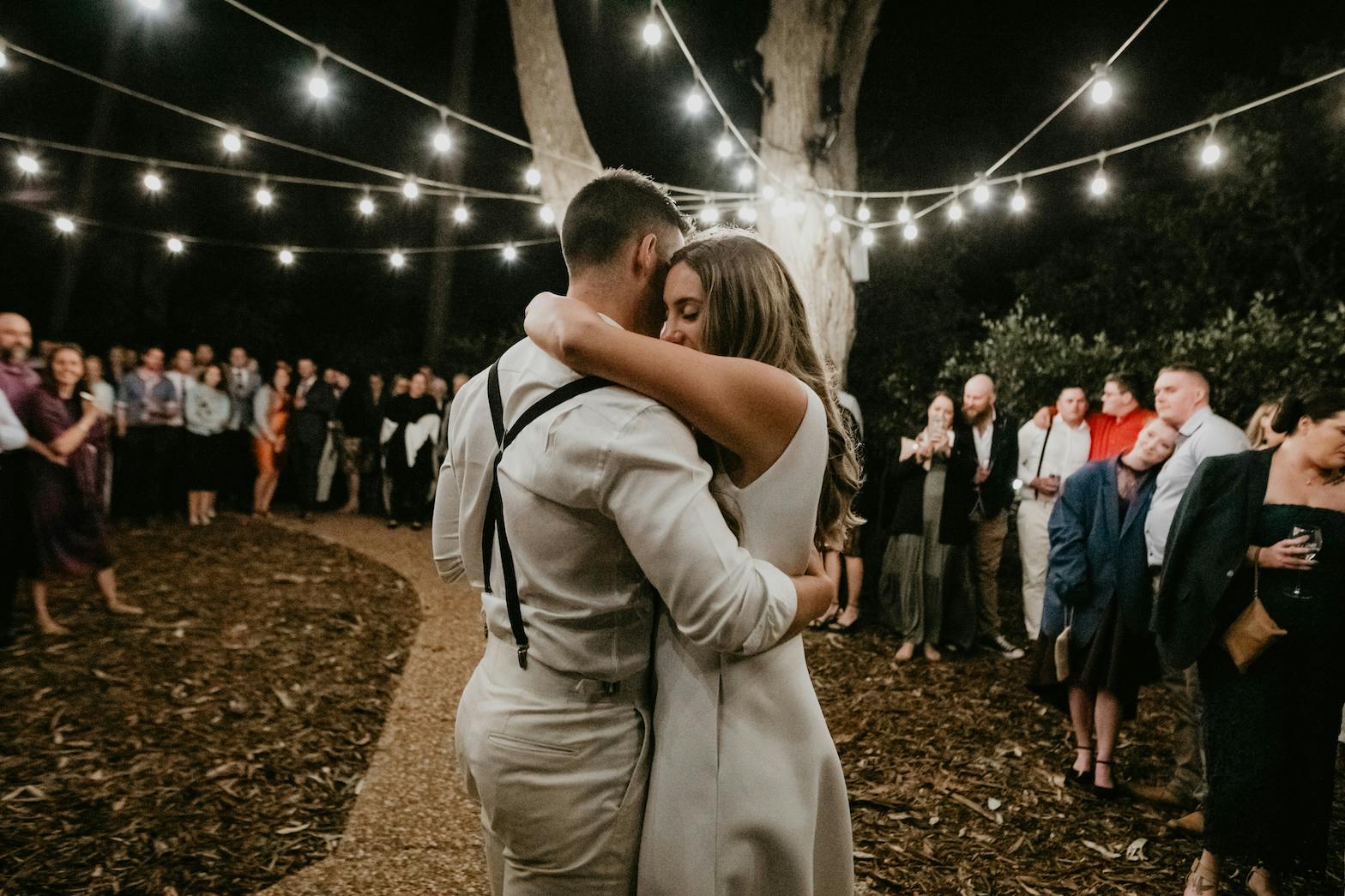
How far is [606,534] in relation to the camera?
4.62ft

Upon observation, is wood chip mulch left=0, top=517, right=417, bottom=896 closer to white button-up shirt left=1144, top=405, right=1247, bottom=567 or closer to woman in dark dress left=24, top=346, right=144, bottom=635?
woman in dark dress left=24, top=346, right=144, bottom=635

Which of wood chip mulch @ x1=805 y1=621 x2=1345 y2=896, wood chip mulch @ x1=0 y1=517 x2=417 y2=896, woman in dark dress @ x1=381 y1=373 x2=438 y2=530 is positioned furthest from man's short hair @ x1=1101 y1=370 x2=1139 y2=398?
woman in dark dress @ x1=381 y1=373 x2=438 y2=530

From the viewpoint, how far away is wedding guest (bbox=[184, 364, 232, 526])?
920 cm

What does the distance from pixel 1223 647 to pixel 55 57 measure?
19.6 m

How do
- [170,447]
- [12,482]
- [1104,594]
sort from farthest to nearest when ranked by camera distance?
[170,447], [12,482], [1104,594]

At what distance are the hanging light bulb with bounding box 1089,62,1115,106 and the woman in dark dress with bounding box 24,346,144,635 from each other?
302 inches

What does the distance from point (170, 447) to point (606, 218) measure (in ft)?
32.2

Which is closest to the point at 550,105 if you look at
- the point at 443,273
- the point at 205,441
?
the point at 205,441

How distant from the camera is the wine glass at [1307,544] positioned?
8.95 feet

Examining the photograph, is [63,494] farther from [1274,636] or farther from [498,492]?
[1274,636]

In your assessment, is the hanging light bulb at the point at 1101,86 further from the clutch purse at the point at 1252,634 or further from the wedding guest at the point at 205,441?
the wedding guest at the point at 205,441

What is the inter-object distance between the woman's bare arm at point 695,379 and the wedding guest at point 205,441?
961 centimetres

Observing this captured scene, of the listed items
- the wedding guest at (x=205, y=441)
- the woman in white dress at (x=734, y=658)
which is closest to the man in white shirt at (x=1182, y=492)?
the woman in white dress at (x=734, y=658)

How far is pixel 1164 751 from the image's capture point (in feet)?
14.5
